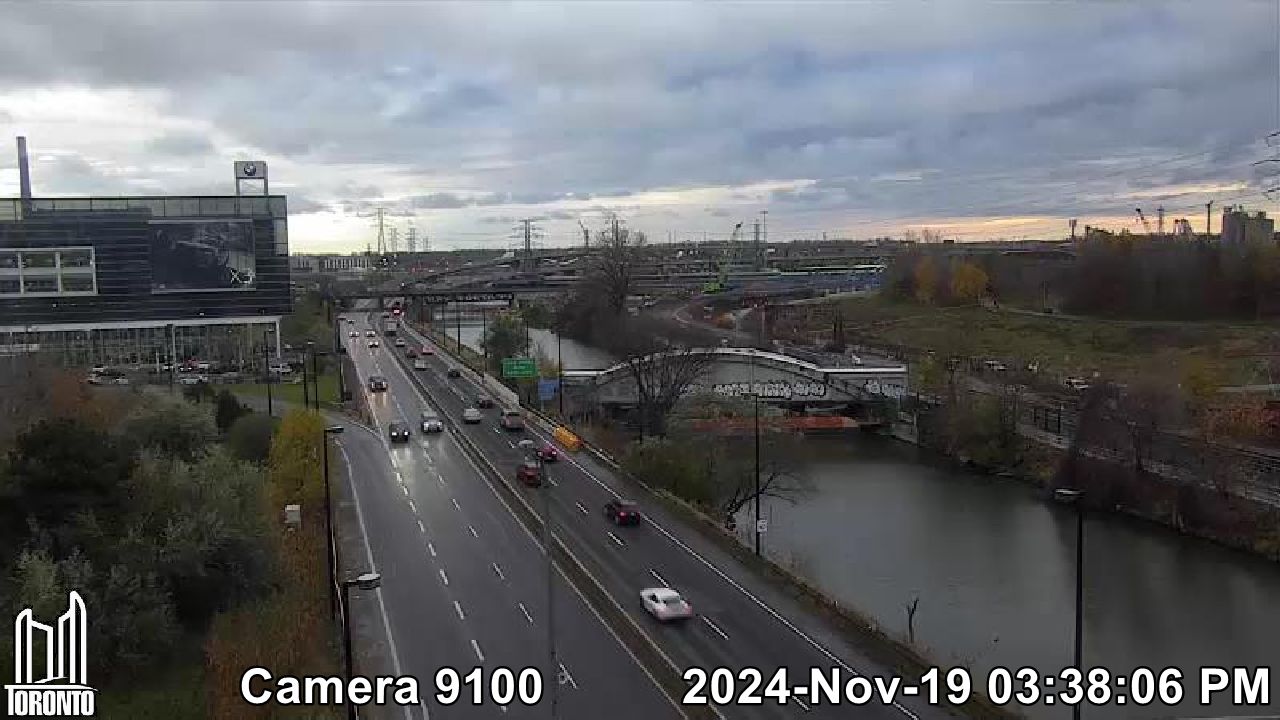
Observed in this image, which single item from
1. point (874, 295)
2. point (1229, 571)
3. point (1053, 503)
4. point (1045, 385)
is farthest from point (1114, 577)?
point (874, 295)

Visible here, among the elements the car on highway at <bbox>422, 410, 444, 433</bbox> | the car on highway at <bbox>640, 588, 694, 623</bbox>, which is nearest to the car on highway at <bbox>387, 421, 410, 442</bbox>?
the car on highway at <bbox>422, 410, 444, 433</bbox>

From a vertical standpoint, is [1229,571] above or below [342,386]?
below

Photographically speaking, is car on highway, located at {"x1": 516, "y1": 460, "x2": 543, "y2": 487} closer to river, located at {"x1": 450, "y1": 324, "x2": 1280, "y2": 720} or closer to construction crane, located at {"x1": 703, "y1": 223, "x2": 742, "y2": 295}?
river, located at {"x1": 450, "y1": 324, "x2": 1280, "y2": 720}

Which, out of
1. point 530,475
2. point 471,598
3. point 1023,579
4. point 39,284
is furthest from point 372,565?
point 39,284

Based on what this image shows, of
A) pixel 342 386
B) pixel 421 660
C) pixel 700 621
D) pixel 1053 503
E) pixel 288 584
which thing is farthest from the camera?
pixel 342 386

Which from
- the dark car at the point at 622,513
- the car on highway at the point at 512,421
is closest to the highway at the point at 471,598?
the dark car at the point at 622,513

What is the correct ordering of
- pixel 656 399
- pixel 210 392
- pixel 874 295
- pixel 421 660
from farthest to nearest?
1. pixel 874 295
2. pixel 210 392
3. pixel 656 399
4. pixel 421 660

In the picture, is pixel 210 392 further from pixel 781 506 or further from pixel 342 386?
pixel 781 506
